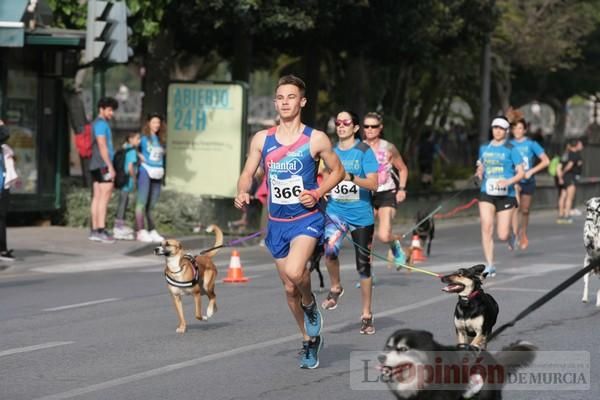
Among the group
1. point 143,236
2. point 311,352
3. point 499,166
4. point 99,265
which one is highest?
point 499,166

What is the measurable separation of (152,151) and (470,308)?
1157 cm

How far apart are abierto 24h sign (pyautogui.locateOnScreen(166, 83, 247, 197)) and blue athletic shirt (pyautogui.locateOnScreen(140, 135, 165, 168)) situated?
3.09m

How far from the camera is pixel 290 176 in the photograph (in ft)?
30.8

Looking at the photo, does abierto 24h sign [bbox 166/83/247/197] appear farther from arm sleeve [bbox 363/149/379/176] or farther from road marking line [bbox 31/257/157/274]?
arm sleeve [bbox 363/149/379/176]

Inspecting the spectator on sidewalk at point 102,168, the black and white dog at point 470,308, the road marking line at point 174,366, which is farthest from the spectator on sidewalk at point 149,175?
the black and white dog at point 470,308

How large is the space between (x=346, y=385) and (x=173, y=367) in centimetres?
138

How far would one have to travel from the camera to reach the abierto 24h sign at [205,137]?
2333cm

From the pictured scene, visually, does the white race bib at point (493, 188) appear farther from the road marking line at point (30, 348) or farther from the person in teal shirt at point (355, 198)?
the road marking line at point (30, 348)

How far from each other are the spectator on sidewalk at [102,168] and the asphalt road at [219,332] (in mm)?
1777

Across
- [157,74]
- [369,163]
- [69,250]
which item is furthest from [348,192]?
[157,74]

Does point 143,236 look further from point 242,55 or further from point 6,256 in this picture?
point 242,55

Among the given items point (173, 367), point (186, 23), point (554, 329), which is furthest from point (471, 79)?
point (173, 367)

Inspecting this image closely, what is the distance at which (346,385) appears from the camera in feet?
29.5

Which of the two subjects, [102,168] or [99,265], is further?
[102,168]
